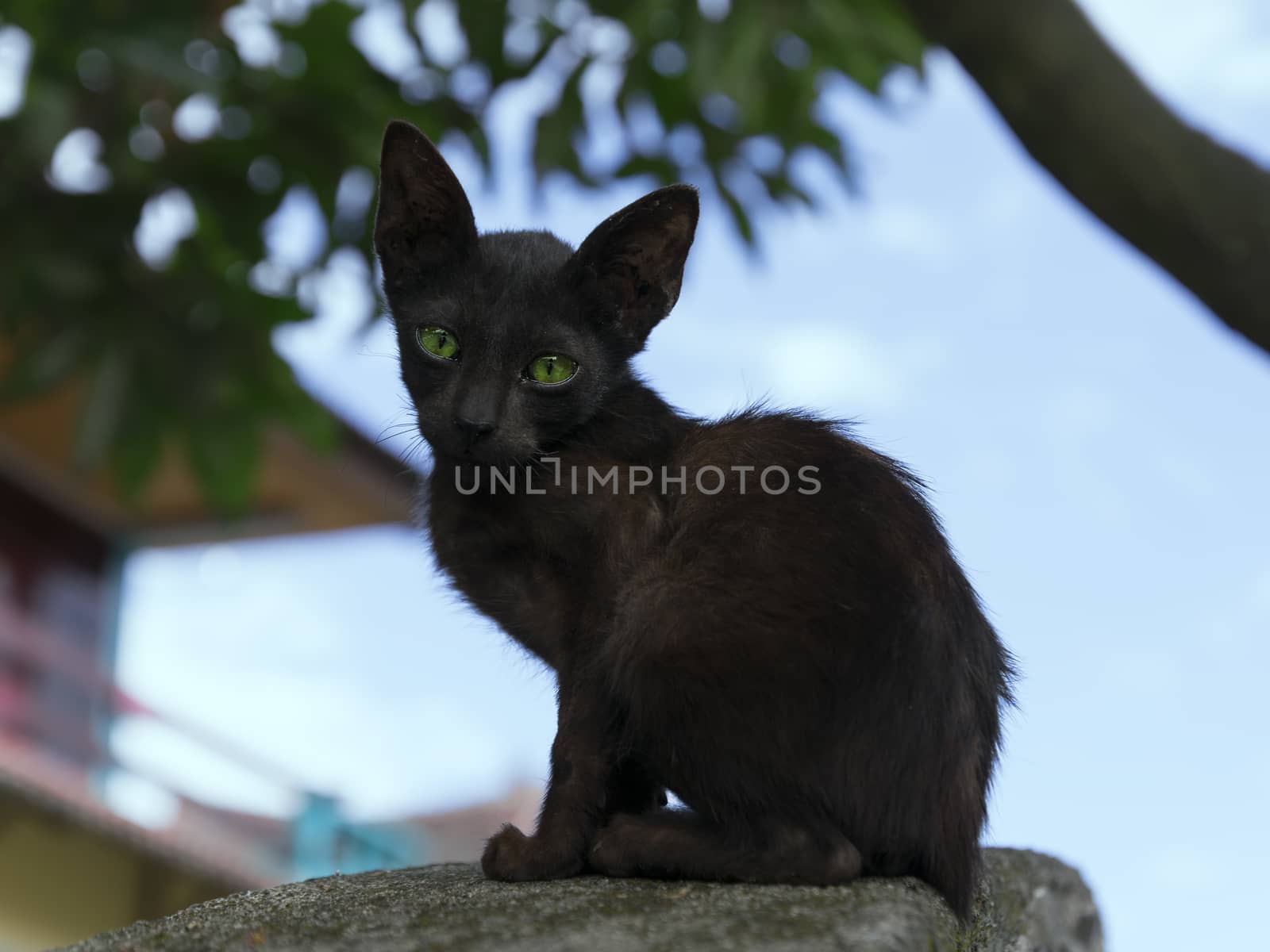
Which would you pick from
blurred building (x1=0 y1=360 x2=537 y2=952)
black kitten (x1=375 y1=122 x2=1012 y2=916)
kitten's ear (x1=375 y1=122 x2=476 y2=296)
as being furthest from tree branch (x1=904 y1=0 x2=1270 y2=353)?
blurred building (x1=0 y1=360 x2=537 y2=952)

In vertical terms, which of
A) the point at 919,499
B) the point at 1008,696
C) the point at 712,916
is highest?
the point at 919,499

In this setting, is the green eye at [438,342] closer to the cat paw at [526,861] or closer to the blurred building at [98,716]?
the cat paw at [526,861]

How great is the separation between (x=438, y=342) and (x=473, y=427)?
0.24 meters

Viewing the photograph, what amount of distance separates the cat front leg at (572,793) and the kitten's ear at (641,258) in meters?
0.81

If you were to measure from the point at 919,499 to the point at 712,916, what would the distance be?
1004mm

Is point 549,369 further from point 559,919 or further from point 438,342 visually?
point 559,919

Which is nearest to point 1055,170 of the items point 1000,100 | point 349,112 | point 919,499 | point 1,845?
point 1000,100

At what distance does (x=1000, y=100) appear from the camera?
3283mm

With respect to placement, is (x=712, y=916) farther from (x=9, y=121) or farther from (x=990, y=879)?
(x=9, y=121)

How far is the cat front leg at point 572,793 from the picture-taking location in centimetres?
269

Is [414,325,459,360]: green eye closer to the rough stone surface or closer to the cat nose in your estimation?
the cat nose

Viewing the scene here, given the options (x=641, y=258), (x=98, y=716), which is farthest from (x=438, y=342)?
(x=98, y=716)

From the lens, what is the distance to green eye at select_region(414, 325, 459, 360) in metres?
2.82

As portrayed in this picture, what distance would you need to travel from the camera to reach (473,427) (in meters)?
2.71
